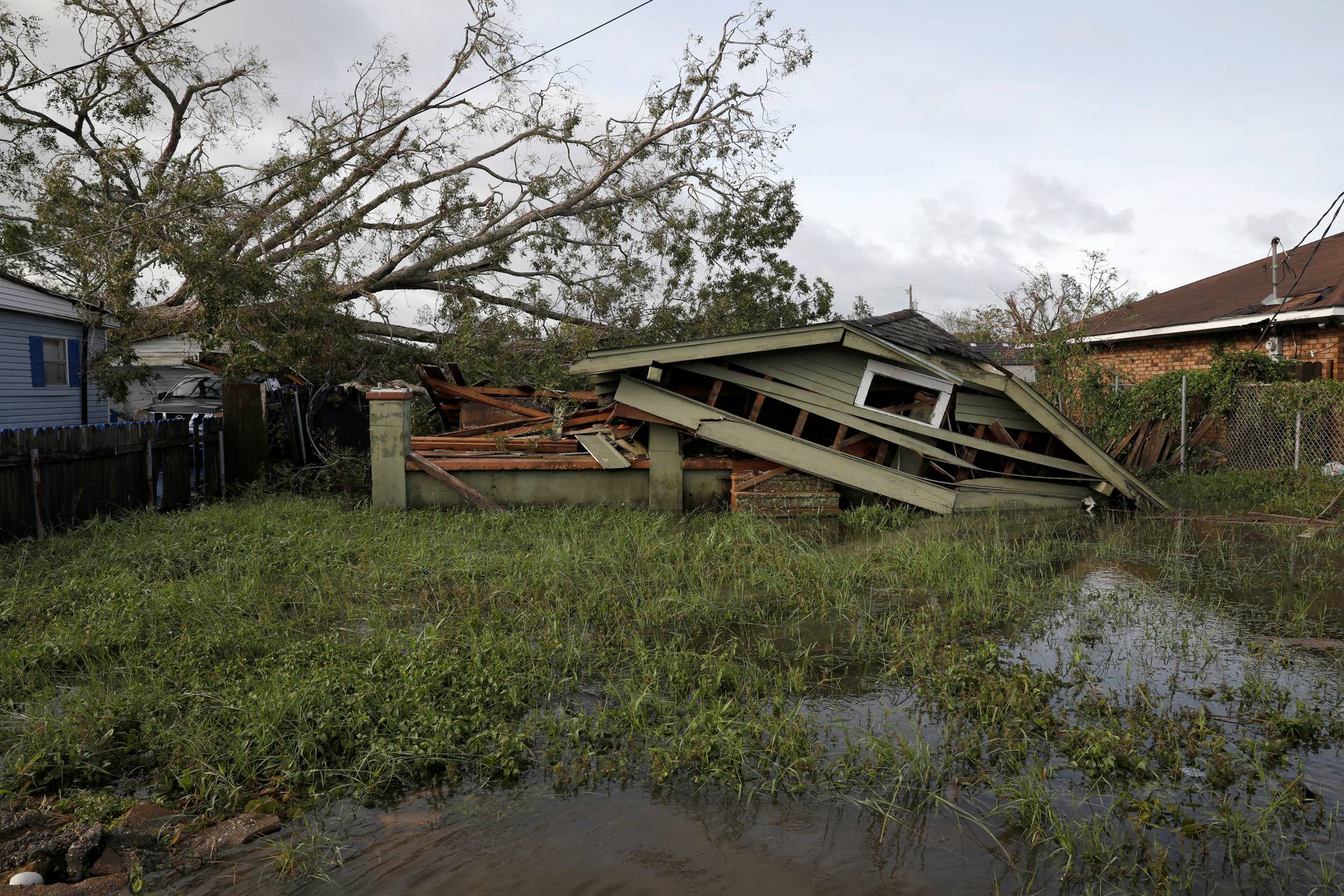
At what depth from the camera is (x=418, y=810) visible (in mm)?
3729

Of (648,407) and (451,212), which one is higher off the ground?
(451,212)

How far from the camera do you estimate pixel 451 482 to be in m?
11.2

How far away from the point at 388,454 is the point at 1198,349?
52.0 feet

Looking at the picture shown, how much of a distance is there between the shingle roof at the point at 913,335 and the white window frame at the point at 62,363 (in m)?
18.0

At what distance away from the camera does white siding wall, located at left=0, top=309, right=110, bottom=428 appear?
17.9 m

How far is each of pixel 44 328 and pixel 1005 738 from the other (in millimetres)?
21903

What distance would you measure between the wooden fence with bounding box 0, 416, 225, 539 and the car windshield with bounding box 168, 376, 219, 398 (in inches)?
284

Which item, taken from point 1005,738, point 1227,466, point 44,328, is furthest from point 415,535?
point 44,328

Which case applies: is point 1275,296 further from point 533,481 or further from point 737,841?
point 737,841

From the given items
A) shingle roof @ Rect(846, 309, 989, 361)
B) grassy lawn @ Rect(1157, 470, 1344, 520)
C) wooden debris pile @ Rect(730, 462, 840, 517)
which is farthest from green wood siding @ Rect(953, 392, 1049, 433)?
grassy lawn @ Rect(1157, 470, 1344, 520)

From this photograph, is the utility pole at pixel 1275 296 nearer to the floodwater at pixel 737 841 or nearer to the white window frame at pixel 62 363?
the floodwater at pixel 737 841

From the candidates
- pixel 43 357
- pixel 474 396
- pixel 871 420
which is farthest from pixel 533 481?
pixel 43 357

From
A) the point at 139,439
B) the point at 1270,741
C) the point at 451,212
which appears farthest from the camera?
the point at 451,212

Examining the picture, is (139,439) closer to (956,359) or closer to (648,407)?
(648,407)
